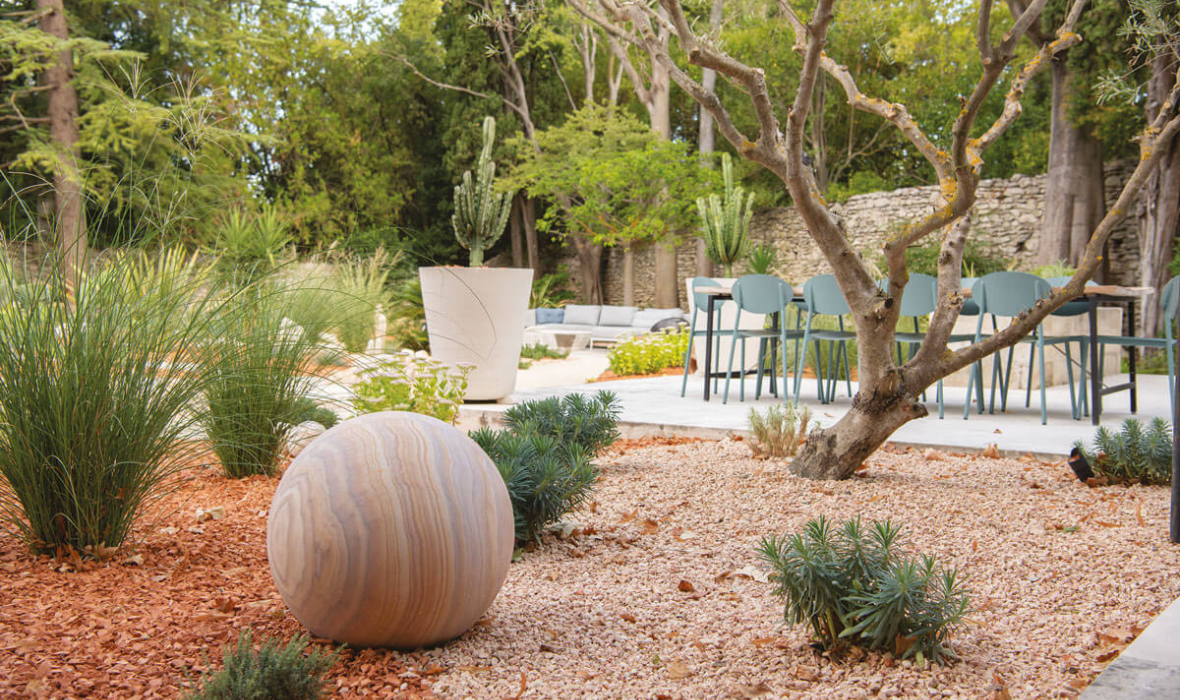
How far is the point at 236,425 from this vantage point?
117 inches

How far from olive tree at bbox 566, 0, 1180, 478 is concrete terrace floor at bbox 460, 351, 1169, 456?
3.38 feet

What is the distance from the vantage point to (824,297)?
5.29 meters

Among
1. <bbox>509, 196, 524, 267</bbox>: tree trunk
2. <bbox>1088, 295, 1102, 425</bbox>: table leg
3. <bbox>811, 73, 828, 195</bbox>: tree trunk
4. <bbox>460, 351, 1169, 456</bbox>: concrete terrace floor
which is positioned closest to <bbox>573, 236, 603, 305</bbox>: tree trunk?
<bbox>509, 196, 524, 267</bbox>: tree trunk

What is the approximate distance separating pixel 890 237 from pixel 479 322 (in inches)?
136

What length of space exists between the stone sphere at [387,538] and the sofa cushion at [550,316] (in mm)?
13538

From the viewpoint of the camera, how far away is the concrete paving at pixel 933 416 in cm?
404

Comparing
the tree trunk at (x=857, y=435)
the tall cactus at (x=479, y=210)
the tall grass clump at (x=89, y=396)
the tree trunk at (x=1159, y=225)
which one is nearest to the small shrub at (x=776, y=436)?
the tree trunk at (x=857, y=435)

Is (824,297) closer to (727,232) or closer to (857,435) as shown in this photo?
(857,435)

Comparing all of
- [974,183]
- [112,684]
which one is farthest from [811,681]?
[974,183]

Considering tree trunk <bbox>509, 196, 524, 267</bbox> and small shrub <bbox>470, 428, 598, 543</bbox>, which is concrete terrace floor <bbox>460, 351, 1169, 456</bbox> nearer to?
small shrub <bbox>470, 428, 598, 543</bbox>

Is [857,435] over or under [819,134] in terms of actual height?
under

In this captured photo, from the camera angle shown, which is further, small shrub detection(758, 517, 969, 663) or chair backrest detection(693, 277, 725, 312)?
chair backrest detection(693, 277, 725, 312)

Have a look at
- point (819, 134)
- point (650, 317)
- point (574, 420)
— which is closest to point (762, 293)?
point (574, 420)

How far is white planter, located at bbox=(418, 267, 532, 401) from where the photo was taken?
5.66 metres
